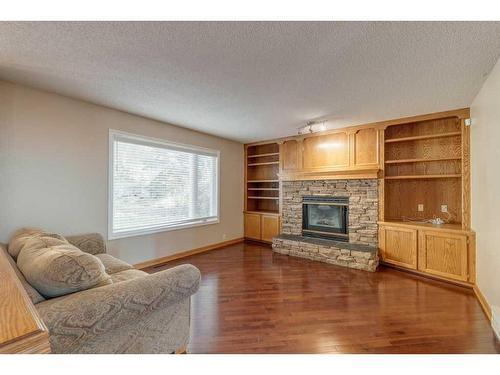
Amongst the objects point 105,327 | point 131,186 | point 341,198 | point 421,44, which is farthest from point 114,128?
point 341,198

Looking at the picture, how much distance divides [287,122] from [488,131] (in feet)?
8.00

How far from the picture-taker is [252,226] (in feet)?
18.5

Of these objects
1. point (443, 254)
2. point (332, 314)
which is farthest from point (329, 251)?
point (332, 314)

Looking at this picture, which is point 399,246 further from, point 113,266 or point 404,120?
point 113,266

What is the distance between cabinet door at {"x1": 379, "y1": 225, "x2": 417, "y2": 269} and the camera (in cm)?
352

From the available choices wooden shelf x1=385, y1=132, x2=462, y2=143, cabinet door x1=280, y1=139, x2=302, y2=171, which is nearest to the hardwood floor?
wooden shelf x1=385, y1=132, x2=462, y2=143

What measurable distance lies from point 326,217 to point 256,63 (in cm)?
338

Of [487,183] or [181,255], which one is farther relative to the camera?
[181,255]

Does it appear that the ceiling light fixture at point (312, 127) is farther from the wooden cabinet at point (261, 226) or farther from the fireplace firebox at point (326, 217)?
the wooden cabinet at point (261, 226)

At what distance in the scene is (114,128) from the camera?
3371mm

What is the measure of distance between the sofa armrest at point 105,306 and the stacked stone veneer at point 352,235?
9.97 ft

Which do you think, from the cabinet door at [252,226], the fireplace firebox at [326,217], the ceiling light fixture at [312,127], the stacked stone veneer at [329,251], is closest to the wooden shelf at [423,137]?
the ceiling light fixture at [312,127]

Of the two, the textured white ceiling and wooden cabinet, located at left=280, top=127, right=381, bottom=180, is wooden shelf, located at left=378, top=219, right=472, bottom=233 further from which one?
the textured white ceiling

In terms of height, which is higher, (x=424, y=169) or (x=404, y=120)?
(x=404, y=120)
